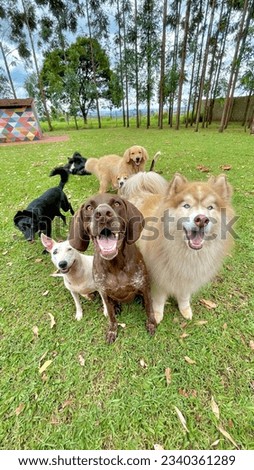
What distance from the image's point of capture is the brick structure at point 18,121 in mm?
13758

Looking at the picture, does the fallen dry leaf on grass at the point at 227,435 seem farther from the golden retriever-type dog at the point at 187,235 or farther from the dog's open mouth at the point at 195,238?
the dog's open mouth at the point at 195,238

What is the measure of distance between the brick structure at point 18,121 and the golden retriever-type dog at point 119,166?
11.8 meters

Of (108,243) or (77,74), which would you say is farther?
(77,74)

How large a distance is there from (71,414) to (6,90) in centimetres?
2789

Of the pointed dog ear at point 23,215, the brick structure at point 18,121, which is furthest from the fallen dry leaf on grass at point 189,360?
the brick structure at point 18,121

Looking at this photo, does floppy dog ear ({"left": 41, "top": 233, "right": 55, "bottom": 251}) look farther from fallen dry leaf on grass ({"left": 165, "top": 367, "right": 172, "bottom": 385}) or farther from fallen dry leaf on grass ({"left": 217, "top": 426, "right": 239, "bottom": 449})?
fallen dry leaf on grass ({"left": 217, "top": 426, "right": 239, "bottom": 449})

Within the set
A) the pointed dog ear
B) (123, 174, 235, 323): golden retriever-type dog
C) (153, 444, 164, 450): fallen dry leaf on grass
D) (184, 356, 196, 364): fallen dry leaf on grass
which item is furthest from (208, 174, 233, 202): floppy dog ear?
the pointed dog ear

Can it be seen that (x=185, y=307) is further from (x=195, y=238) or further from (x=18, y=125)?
(x=18, y=125)

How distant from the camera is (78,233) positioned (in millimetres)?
1638

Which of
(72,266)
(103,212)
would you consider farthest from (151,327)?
(103,212)

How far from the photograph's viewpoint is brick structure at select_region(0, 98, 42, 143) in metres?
13.8

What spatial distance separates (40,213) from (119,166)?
101 inches

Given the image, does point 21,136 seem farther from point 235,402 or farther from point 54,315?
point 235,402

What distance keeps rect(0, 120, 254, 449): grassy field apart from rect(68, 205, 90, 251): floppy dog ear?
3.19ft
